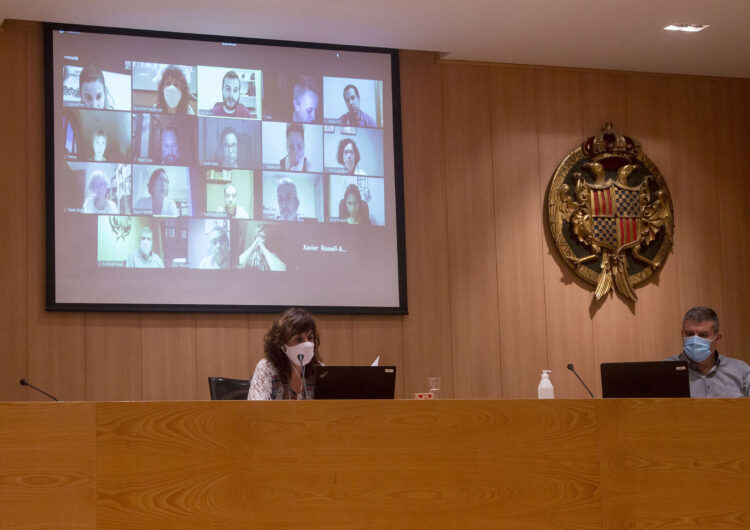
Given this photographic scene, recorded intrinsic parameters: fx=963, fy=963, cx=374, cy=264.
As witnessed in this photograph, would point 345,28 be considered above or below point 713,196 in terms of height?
above

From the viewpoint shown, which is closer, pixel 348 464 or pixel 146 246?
pixel 348 464

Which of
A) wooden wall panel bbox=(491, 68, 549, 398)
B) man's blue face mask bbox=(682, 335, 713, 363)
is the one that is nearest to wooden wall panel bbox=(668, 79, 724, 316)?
wooden wall panel bbox=(491, 68, 549, 398)

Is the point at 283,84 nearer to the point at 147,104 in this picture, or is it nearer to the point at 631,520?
the point at 147,104

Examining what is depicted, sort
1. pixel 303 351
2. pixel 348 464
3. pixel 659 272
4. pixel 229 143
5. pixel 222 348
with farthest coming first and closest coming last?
pixel 659 272, pixel 229 143, pixel 222 348, pixel 303 351, pixel 348 464

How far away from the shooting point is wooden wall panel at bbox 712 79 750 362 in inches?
239

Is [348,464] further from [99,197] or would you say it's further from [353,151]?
[353,151]

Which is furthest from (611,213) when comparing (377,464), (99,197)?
(377,464)

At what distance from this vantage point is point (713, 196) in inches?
242

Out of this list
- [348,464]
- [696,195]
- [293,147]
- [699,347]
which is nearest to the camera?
[348,464]

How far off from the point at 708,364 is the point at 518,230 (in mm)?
1545

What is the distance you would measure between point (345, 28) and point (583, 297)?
2.14m

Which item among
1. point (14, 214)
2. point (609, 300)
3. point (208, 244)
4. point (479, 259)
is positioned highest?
point (14, 214)

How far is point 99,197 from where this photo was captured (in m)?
5.00

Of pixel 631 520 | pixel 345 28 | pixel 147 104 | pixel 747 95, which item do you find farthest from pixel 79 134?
pixel 747 95
